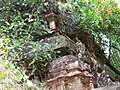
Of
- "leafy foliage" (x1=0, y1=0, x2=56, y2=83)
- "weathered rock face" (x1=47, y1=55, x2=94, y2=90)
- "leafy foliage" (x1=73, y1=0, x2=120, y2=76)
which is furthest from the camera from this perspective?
"leafy foliage" (x1=73, y1=0, x2=120, y2=76)

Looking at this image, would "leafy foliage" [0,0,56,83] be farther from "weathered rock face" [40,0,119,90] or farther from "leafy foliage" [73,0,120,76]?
"leafy foliage" [73,0,120,76]

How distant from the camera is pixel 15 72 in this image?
252cm

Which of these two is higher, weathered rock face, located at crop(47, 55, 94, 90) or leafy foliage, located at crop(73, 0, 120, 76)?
leafy foliage, located at crop(73, 0, 120, 76)

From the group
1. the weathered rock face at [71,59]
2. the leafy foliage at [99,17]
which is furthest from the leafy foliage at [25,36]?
the leafy foliage at [99,17]

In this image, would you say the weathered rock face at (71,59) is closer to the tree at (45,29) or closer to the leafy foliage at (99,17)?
the tree at (45,29)

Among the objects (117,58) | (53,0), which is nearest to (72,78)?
(53,0)

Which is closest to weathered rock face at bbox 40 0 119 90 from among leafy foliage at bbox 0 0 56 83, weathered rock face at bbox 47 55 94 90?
weathered rock face at bbox 47 55 94 90

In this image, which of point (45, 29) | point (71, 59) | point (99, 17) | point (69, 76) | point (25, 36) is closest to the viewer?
point (69, 76)

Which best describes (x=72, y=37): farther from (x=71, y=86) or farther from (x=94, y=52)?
(x=71, y=86)

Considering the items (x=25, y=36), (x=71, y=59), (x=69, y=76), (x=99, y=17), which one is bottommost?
(x=69, y=76)

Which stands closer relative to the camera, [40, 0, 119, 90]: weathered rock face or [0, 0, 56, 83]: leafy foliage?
[40, 0, 119, 90]: weathered rock face

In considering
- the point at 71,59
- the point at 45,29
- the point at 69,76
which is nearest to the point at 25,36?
the point at 45,29

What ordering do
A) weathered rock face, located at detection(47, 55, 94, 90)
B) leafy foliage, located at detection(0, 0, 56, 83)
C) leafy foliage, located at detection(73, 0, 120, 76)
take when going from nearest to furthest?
1. weathered rock face, located at detection(47, 55, 94, 90)
2. leafy foliage, located at detection(0, 0, 56, 83)
3. leafy foliage, located at detection(73, 0, 120, 76)

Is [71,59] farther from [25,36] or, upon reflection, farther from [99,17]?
[99,17]
